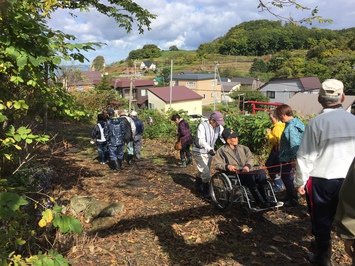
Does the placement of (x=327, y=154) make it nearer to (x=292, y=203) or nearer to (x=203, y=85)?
(x=292, y=203)

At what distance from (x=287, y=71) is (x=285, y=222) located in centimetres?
6587

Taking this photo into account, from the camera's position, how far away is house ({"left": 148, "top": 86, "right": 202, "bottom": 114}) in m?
41.2

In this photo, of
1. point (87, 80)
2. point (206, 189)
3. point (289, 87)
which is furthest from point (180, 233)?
point (289, 87)

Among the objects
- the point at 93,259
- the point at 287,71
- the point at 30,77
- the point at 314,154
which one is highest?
the point at 287,71

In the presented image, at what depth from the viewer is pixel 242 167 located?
14.3 ft

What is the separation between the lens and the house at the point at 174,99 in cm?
4122

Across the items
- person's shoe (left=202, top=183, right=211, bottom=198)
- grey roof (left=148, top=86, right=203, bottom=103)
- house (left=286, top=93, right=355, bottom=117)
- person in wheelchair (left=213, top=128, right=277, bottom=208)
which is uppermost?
grey roof (left=148, top=86, right=203, bottom=103)

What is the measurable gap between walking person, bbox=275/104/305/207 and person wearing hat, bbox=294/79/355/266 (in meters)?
1.53

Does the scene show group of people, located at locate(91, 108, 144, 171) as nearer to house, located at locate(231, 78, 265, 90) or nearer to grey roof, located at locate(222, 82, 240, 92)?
grey roof, located at locate(222, 82, 240, 92)

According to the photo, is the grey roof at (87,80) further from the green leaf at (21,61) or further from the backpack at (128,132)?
the green leaf at (21,61)

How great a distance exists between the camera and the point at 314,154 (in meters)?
2.59

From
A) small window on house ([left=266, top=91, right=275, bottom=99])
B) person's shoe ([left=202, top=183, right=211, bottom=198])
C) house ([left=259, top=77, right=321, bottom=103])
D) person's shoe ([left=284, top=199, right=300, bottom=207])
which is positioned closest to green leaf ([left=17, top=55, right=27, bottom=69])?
person's shoe ([left=202, top=183, right=211, bottom=198])

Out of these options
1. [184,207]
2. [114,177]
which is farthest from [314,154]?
[114,177]

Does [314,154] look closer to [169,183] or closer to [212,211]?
[212,211]
